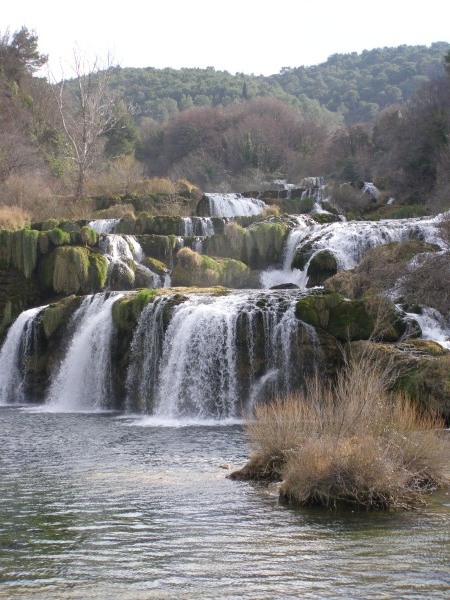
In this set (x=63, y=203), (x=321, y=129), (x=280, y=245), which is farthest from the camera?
(x=321, y=129)

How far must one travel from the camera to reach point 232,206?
4653 cm

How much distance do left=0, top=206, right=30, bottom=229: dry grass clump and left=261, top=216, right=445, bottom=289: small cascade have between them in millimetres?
12218

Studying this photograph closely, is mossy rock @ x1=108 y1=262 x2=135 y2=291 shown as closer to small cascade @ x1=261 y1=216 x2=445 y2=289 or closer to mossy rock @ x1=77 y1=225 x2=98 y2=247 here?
mossy rock @ x1=77 y1=225 x2=98 y2=247

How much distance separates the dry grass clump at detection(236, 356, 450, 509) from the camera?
12.1 metres

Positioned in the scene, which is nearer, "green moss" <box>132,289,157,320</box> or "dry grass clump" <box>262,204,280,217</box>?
"green moss" <box>132,289,157,320</box>

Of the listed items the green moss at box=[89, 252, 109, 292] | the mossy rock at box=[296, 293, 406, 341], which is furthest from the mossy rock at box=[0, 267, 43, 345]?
the mossy rock at box=[296, 293, 406, 341]

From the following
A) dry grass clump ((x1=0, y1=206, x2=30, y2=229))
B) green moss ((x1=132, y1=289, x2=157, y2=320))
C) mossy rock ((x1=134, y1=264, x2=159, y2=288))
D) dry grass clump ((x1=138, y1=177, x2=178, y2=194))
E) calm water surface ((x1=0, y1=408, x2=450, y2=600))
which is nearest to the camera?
calm water surface ((x1=0, y1=408, x2=450, y2=600))

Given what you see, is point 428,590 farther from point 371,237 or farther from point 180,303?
point 371,237

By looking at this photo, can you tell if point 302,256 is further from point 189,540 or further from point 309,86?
point 309,86

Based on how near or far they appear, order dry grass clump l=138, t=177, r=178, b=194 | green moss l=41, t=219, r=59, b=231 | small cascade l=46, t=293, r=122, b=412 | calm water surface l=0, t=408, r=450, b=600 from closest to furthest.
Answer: calm water surface l=0, t=408, r=450, b=600 < small cascade l=46, t=293, r=122, b=412 < green moss l=41, t=219, r=59, b=231 < dry grass clump l=138, t=177, r=178, b=194

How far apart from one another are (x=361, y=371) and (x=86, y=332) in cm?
1705

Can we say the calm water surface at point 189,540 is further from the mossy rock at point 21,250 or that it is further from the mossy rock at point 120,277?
the mossy rock at point 21,250

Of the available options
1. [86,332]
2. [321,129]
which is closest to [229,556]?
[86,332]

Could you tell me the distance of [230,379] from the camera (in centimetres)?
2488
